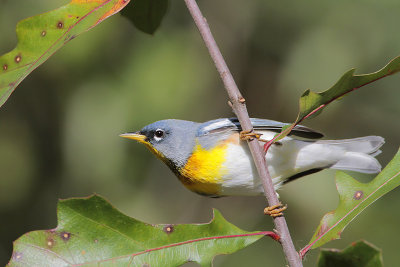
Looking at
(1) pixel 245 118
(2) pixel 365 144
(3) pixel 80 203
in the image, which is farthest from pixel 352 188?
(2) pixel 365 144

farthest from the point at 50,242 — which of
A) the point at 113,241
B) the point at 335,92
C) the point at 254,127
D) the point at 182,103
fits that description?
the point at 182,103

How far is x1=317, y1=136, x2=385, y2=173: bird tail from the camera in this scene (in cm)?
304

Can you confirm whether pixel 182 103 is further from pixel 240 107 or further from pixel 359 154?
pixel 240 107

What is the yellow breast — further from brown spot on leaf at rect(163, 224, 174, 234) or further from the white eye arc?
brown spot on leaf at rect(163, 224, 174, 234)

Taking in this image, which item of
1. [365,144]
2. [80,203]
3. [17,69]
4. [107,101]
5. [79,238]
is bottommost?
[79,238]

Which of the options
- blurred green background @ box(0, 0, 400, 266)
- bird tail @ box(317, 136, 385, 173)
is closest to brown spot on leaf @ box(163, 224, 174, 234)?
bird tail @ box(317, 136, 385, 173)

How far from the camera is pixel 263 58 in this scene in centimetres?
581

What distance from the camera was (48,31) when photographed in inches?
69.7

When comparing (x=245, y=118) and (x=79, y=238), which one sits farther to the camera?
(x=245, y=118)

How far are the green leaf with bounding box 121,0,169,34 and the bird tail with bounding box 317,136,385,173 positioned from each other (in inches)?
54.3

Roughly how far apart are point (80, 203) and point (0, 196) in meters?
4.68

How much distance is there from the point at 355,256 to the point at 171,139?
1.64 meters

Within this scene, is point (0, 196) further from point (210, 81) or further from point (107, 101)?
point (210, 81)

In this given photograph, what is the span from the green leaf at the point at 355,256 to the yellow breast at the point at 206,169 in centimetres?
120
